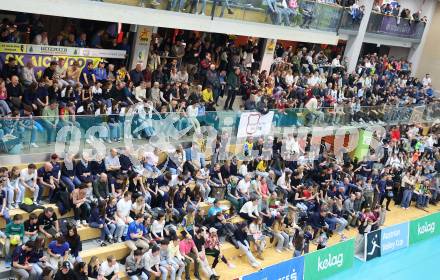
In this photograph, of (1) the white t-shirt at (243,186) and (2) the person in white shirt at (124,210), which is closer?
(2) the person in white shirt at (124,210)

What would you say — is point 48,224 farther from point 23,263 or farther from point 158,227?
point 158,227

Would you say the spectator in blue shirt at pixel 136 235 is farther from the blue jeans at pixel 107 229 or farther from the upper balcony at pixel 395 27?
the upper balcony at pixel 395 27

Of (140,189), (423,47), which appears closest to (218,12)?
(140,189)

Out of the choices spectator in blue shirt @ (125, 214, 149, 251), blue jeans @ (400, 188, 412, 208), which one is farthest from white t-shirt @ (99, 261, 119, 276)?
blue jeans @ (400, 188, 412, 208)

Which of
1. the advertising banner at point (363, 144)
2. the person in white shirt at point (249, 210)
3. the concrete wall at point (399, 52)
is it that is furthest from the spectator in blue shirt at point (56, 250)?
the concrete wall at point (399, 52)

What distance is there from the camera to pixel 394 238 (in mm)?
19750

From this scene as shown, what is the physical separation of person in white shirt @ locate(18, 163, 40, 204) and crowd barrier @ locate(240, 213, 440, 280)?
16.7 ft

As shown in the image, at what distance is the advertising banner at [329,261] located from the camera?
52.4ft

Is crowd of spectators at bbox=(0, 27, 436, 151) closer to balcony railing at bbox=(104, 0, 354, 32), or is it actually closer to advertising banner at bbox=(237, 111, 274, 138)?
advertising banner at bbox=(237, 111, 274, 138)

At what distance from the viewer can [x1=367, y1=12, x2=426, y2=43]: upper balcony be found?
3050 centimetres

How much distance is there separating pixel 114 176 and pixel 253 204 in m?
4.42

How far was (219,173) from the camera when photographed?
57.2ft

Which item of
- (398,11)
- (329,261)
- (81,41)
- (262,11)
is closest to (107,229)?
(329,261)

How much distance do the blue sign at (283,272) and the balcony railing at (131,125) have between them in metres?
4.88
